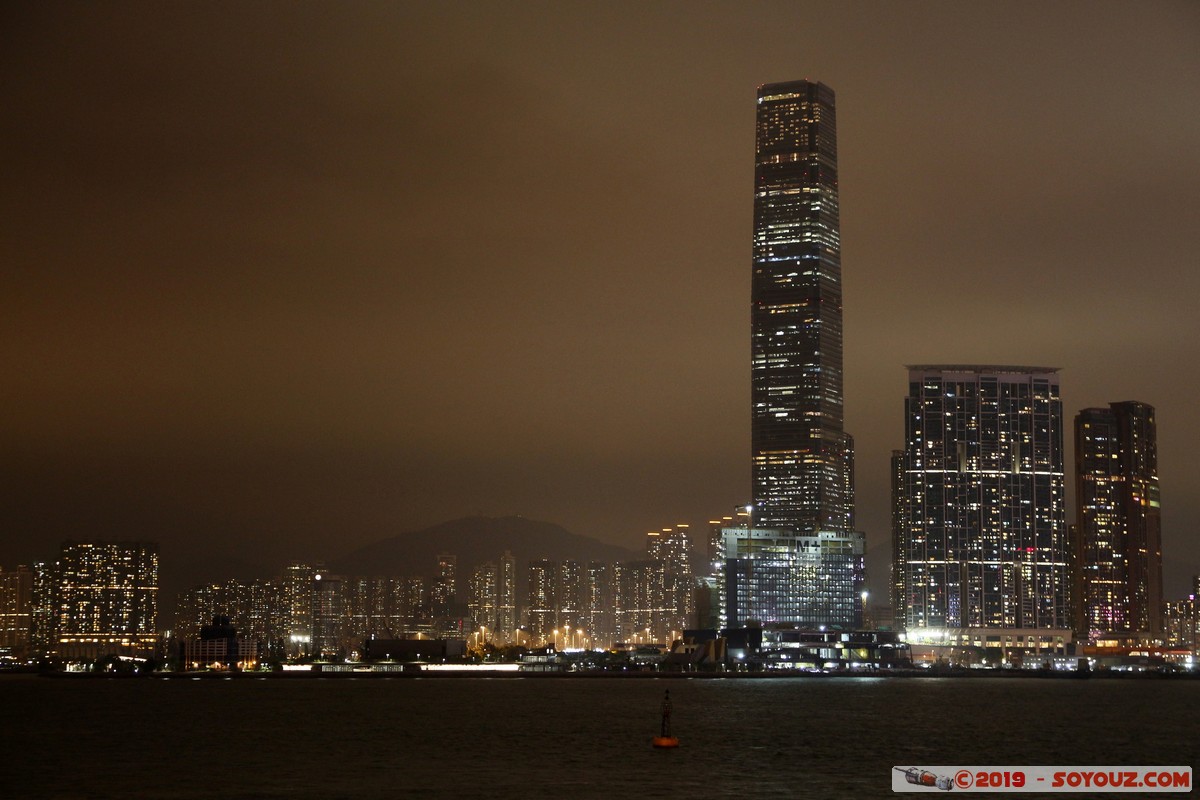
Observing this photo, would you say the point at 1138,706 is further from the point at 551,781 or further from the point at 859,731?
the point at 551,781

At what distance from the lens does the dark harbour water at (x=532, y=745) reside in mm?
75875

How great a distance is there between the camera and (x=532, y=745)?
10081cm

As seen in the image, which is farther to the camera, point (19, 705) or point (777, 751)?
point (19, 705)

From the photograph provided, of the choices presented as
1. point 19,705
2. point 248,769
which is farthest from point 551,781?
point 19,705

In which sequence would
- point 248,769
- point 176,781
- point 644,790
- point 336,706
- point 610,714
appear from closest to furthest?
1. point 644,790
2. point 176,781
3. point 248,769
4. point 610,714
5. point 336,706

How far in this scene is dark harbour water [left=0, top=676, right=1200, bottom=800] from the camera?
75875mm

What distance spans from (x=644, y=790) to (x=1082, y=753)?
1573 inches

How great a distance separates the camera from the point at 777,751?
318 feet

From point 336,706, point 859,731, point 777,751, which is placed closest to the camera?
point 777,751

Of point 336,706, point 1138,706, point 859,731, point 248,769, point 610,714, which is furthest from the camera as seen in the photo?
point 1138,706

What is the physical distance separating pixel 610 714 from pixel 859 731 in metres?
30.9

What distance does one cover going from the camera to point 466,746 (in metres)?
100

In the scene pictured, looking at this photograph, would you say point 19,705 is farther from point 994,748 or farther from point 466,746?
point 994,748

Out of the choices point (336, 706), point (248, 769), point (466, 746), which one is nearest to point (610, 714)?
point (336, 706)
